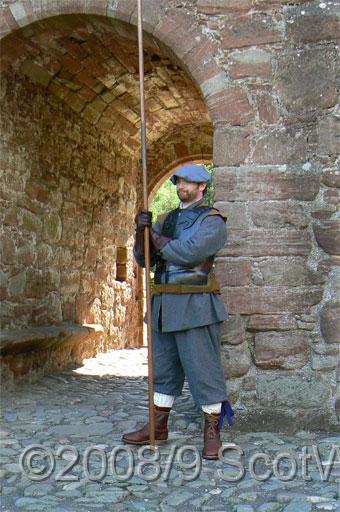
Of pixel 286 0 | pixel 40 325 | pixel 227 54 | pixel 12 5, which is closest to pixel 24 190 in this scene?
pixel 40 325

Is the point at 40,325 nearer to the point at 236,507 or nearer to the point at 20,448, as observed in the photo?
the point at 20,448

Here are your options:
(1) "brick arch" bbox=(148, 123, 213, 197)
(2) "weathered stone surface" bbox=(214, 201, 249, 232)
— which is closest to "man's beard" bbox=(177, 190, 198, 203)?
(2) "weathered stone surface" bbox=(214, 201, 249, 232)

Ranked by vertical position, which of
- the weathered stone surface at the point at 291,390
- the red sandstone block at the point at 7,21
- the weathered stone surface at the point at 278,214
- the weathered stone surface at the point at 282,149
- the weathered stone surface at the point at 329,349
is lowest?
the weathered stone surface at the point at 291,390

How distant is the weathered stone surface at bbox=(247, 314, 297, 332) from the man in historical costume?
43cm

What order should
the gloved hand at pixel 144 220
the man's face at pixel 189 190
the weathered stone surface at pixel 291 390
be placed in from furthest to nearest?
1. the weathered stone surface at pixel 291 390
2. the man's face at pixel 189 190
3. the gloved hand at pixel 144 220

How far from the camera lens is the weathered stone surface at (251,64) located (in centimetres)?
396

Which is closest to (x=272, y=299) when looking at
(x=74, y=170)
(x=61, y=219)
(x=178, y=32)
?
(x=178, y=32)

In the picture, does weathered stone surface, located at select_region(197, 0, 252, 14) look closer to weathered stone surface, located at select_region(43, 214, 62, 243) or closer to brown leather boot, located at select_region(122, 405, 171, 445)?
brown leather boot, located at select_region(122, 405, 171, 445)

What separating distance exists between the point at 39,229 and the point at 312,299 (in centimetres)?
265

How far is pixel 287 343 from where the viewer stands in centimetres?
385

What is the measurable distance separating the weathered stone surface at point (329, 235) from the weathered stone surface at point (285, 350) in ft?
1.66

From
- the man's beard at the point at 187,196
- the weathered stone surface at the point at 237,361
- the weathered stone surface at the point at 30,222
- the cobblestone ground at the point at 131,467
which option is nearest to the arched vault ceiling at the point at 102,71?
the weathered stone surface at the point at 30,222

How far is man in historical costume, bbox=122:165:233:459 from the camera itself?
340 centimetres

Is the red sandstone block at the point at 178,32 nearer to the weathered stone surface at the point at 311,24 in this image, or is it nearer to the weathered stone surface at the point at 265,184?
the weathered stone surface at the point at 311,24
